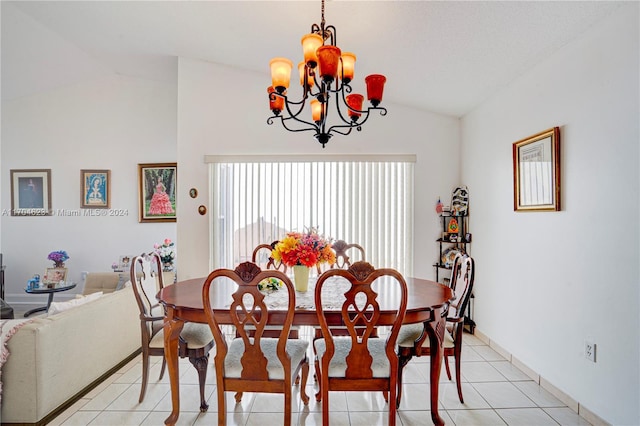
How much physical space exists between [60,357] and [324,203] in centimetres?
263

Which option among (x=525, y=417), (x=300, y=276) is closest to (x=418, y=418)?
(x=525, y=417)

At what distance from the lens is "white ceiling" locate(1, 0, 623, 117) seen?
2.17 meters

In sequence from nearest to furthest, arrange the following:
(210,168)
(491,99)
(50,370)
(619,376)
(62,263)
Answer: (619,376) → (50,370) → (491,99) → (210,168) → (62,263)

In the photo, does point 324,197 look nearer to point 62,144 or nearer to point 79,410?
point 79,410

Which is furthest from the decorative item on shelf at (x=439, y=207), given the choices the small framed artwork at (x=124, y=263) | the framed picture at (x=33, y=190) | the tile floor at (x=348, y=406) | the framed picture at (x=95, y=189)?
the framed picture at (x=33, y=190)

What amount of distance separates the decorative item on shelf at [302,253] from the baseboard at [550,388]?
1.80 m

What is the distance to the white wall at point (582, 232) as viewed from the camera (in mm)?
1854

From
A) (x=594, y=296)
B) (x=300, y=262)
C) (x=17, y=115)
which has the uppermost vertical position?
(x=17, y=115)

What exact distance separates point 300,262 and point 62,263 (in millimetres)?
4131

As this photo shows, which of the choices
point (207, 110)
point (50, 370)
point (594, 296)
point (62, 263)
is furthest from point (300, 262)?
point (62, 263)

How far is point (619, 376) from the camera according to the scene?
6.23 ft

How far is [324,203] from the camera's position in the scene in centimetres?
390

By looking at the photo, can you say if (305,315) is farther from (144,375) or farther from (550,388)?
(550,388)

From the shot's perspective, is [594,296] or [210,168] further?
[210,168]
